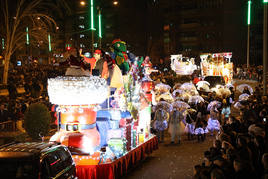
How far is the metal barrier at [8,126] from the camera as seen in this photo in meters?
13.2

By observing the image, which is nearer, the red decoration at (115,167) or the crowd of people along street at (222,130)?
the crowd of people along street at (222,130)

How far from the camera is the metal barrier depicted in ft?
43.2

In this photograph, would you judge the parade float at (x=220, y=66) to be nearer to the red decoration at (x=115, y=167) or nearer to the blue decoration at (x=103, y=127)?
the red decoration at (x=115, y=167)

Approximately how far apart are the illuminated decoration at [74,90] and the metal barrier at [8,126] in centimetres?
621

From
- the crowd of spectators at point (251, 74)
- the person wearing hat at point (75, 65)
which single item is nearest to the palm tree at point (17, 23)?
the person wearing hat at point (75, 65)

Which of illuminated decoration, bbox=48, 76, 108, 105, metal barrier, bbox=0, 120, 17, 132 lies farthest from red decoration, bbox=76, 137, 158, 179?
metal barrier, bbox=0, 120, 17, 132

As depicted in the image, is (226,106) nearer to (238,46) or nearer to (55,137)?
(55,137)

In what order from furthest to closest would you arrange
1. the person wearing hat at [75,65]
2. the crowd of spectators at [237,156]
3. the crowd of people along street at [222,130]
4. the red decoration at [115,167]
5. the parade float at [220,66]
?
1. the parade float at [220,66]
2. the person wearing hat at [75,65]
3. the red decoration at [115,167]
4. the crowd of people along street at [222,130]
5. the crowd of spectators at [237,156]

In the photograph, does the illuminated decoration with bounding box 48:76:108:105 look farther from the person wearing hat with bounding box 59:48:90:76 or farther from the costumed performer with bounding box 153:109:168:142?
the costumed performer with bounding box 153:109:168:142

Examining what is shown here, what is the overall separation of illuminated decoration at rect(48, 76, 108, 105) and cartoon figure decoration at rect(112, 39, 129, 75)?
9.35 ft

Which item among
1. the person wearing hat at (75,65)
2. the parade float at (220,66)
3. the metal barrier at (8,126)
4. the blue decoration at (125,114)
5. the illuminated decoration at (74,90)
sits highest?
the parade float at (220,66)

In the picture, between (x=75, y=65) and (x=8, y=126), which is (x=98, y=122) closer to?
(x=75, y=65)

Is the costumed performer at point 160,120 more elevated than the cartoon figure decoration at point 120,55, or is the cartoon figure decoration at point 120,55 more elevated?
the cartoon figure decoration at point 120,55

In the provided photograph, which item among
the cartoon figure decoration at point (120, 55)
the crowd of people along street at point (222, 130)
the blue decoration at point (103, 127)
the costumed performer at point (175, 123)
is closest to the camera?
the crowd of people along street at point (222, 130)
